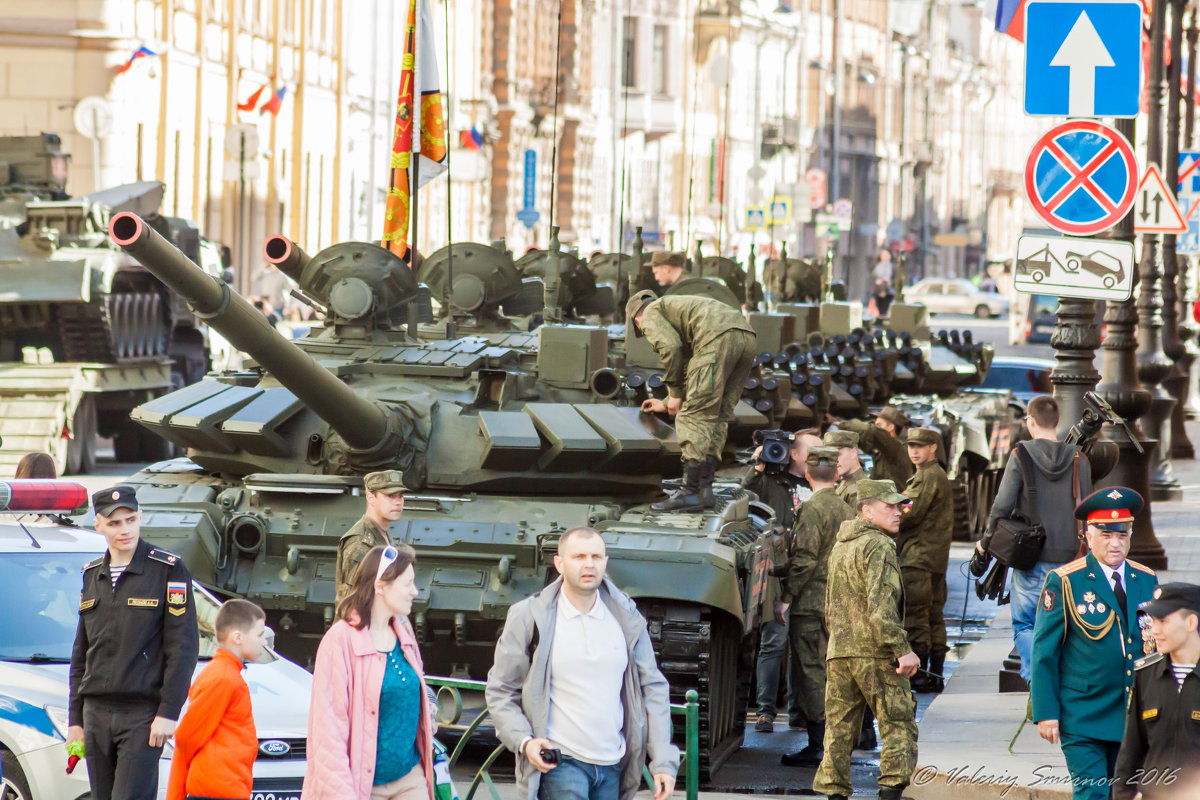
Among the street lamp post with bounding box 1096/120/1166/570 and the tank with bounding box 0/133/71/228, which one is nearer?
the street lamp post with bounding box 1096/120/1166/570

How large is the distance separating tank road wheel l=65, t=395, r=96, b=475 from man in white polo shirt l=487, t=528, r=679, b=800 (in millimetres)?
16102

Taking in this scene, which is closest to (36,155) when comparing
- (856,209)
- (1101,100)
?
(1101,100)

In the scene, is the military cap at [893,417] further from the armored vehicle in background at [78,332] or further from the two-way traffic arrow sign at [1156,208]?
the armored vehicle in background at [78,332]

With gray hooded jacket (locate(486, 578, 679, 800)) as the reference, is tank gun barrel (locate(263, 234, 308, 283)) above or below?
above

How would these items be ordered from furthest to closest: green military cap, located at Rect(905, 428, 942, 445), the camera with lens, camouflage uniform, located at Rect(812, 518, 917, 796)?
1. green military cap, located at Rect(905, 428, 942, 445)
2. the camera with lens
3. camouflage uniform, located at Rect(812, 518, 917, 796)

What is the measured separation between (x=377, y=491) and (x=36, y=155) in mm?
17572

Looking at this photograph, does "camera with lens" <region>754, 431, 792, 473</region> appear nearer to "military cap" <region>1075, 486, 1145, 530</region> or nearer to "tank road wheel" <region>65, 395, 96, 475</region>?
"military cap" <region>1075, 486, 1145, 530</region>

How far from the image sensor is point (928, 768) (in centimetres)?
1015

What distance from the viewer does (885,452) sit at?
15039 millimetres

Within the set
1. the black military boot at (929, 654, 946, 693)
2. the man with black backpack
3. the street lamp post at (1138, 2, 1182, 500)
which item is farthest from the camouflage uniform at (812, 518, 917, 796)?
the street lamp post at (1138, 2, 1182, 500)

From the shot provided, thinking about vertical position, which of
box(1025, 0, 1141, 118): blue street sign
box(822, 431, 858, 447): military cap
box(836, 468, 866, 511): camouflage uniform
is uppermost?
box(1025, 0, 1141, 118): blue street sign

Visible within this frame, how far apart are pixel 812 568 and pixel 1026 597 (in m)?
1.15

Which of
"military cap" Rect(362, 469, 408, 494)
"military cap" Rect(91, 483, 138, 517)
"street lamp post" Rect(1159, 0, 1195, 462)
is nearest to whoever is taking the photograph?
"military cap" Rect(91, 483, 138, 517)

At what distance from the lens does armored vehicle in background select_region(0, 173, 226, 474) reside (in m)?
21.8
